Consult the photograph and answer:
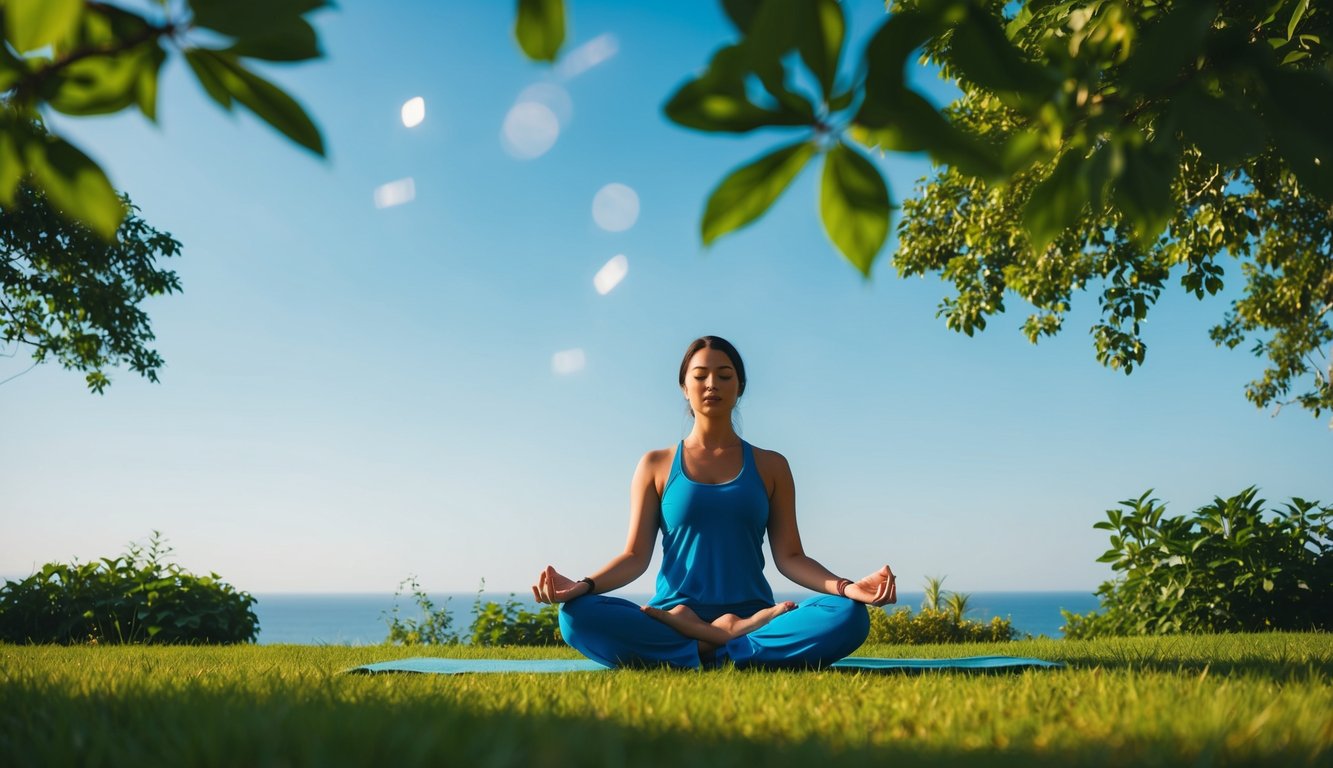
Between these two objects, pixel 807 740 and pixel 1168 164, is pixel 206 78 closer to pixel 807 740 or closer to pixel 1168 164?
pixel 1168 164

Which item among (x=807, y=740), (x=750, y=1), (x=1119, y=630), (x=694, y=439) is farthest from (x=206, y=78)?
(x=1119, y=630)

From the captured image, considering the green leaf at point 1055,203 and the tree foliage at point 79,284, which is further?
the tree foliage at point 79,284

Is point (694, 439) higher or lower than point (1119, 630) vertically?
higher

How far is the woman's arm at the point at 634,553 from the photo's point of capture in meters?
3.99

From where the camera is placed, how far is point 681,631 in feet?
14.1

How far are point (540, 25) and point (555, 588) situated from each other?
325 cm

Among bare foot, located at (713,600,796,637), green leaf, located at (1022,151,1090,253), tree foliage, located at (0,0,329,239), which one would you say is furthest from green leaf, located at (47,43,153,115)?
bare foot, located at (713,600,796,637)

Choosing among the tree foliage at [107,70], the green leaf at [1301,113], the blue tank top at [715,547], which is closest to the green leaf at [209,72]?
the tree foliage at [107,70]

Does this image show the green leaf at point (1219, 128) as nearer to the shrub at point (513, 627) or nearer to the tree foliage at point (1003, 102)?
the tree foliage at point (1003, 102)

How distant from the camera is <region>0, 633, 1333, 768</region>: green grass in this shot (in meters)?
1.67

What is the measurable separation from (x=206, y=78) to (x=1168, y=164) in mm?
1228

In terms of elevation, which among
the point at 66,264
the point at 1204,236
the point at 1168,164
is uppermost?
the point at 66,264

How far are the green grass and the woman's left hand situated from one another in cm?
33

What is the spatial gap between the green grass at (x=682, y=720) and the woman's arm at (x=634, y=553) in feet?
1.95
